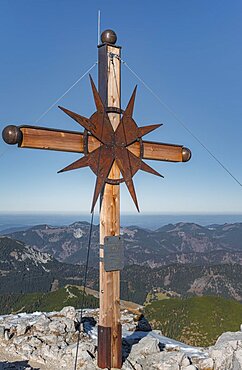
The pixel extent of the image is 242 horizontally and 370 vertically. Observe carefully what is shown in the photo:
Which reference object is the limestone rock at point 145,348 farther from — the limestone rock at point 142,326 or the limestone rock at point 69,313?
the limestone rock at point 142,326

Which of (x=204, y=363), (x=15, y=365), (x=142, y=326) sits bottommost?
(x=142, y=326)

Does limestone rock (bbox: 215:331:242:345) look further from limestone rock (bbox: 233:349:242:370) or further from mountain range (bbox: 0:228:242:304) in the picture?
mountain range (bbox: 0:228:242:304)

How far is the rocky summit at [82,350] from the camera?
843 centimetres

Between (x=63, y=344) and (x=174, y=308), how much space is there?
37041 mm

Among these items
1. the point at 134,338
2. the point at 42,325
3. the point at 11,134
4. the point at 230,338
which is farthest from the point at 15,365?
the point at 230,338

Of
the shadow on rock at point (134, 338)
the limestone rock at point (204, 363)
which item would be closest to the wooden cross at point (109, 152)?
the shadow on rock at point (134, 338)

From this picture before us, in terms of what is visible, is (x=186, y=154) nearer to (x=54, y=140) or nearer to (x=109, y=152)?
(x=109, y=152)

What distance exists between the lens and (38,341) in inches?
376

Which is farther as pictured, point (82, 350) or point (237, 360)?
point (82, 350)

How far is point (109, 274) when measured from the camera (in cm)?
785

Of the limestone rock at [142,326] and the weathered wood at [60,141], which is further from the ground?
the weathered wood at [60,141]

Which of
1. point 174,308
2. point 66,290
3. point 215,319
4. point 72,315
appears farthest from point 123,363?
point 66,290

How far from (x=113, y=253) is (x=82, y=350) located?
8.06ft

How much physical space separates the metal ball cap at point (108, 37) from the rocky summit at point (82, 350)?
21.0 feet
